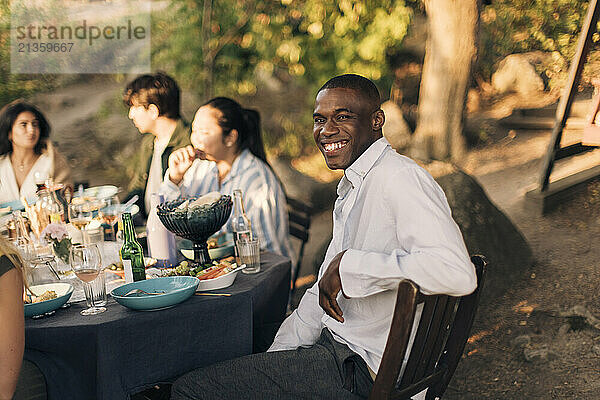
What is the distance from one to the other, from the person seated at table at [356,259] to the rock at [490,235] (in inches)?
84.1

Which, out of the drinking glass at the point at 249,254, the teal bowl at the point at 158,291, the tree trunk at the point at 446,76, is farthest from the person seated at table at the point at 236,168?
the tree trunk at the point at 446,76

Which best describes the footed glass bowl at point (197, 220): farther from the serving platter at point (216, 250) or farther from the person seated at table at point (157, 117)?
the person seated at table at point (157, 117)

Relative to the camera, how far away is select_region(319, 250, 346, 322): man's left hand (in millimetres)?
1704

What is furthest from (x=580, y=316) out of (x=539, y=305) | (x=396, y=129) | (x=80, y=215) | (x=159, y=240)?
(x=396, y=129)

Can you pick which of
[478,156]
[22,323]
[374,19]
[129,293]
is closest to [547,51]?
[478,156]

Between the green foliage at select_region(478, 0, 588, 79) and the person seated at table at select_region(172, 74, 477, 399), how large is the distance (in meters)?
2.67

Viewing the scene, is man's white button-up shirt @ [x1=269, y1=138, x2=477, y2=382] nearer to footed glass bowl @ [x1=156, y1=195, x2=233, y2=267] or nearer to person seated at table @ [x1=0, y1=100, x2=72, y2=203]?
footed glass bowl @ [x1=156, y1=195, x2=233, y2=267]

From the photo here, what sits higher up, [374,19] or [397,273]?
[374,19]

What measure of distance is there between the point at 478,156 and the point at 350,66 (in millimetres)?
1760

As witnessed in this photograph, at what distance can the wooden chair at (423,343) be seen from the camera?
1506 mm

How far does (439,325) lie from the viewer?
5.47 feet

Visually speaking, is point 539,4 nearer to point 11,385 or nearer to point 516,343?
point 516,343

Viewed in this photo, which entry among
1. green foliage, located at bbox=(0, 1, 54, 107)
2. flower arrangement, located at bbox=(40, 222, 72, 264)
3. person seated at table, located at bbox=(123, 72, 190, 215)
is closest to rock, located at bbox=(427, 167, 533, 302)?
person seated at table, located at bbox=(123, 72, 190, 215)

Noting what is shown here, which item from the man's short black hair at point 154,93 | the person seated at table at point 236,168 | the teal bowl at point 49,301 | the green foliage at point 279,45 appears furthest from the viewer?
the green foliage at point 279,45
